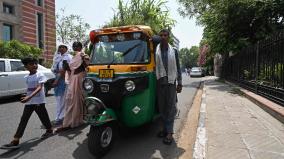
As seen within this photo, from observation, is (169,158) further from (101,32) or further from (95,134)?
(101,32)

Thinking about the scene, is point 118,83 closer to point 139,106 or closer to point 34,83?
point 139,106

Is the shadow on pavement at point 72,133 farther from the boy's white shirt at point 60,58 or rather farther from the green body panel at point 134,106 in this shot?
the boy's white shirt at point 60,58

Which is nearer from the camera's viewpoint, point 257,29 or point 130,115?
point 130,115

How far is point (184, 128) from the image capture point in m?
7.18

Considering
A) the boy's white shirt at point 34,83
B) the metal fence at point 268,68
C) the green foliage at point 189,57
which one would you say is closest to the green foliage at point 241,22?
the metal fence at point 268,68

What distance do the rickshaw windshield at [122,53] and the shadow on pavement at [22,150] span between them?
189cm

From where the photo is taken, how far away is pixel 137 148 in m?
5.63

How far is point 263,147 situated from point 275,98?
14.7 feet

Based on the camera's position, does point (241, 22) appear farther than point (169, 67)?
Yes

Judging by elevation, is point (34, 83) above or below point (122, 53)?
below

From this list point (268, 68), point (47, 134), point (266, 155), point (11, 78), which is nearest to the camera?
point (266, 155)

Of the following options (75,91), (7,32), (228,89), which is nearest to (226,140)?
(75,91)

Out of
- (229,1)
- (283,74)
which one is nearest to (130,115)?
→ (283,74)

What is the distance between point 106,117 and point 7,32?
41.2 meters
